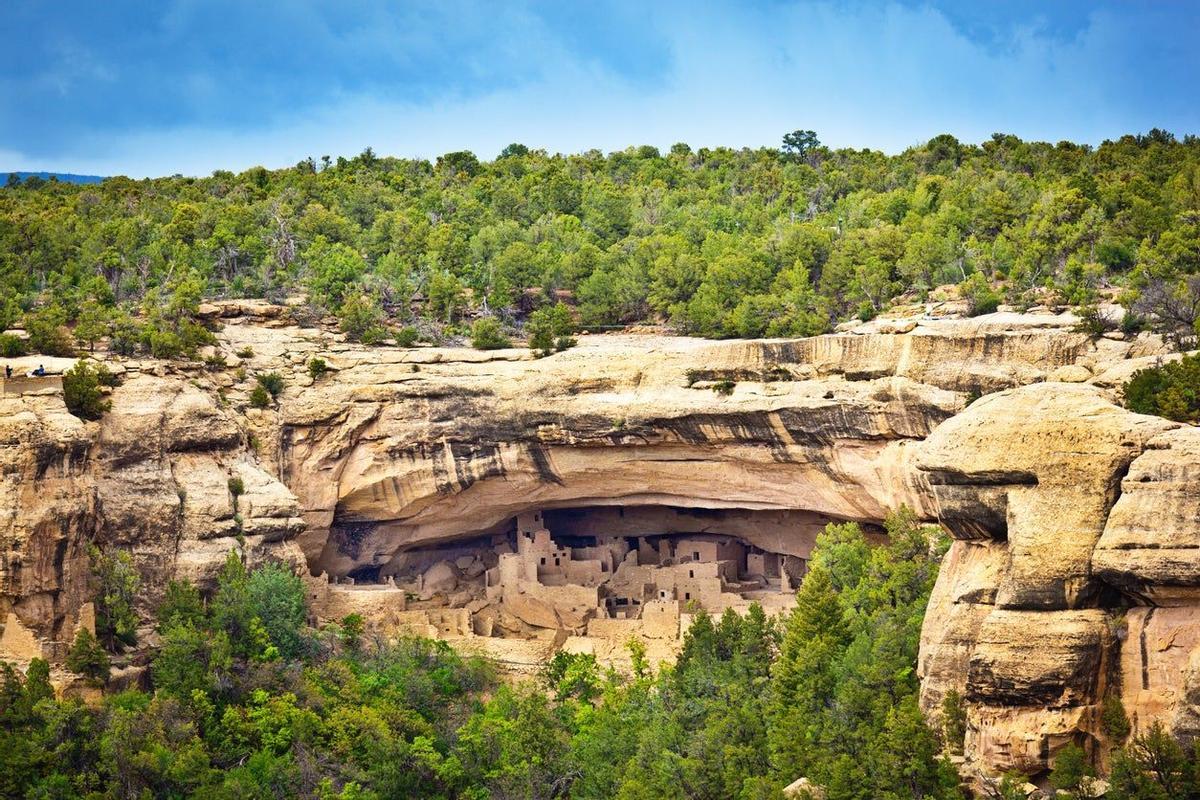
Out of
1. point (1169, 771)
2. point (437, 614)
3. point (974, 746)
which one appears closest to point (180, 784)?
point (437, 614)

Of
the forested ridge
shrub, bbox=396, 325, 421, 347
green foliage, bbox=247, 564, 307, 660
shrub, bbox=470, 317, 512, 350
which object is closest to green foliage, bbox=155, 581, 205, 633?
the forested ridge

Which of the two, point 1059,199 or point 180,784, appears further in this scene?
point 1059,199

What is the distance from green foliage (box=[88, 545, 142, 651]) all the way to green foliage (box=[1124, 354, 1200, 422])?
57.6 feet

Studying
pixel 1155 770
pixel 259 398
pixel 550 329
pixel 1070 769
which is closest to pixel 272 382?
pixel 259 398

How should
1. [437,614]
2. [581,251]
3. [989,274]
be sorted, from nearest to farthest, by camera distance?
[437,614], [989,274], [581,251]

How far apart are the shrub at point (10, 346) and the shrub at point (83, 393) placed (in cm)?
126

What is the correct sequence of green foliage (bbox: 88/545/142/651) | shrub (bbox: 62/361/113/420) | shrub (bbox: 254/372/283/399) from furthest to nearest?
shrub (bbox: 254/372/283/399) < shrub (bbox: 62/361/113/420) < green foliage (bbox: 88/545/142/651)

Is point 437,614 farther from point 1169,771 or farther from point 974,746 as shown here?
point 1169,771

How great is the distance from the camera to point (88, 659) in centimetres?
3306

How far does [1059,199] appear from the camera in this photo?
4294cm

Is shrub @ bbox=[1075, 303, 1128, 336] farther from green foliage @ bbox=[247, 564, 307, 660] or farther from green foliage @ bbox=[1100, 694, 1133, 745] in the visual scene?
green foliage @ bbox=[247, 564, 307, 660]

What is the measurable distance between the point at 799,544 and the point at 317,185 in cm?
2462

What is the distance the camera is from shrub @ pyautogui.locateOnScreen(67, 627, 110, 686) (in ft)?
108

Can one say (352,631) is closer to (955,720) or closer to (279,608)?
(279,608)
